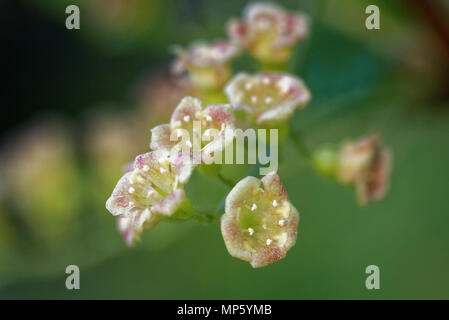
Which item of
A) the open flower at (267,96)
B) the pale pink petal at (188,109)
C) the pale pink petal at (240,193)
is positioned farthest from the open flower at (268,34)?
the pale pink petal at (240,193)

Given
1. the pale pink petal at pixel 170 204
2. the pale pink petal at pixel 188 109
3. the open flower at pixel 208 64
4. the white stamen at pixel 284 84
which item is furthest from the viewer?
the open flower at pixel 208 64

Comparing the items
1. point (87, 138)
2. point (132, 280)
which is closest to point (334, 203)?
point (132, 280)

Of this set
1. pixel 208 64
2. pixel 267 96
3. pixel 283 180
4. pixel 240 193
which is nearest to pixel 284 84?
pixel 267 96

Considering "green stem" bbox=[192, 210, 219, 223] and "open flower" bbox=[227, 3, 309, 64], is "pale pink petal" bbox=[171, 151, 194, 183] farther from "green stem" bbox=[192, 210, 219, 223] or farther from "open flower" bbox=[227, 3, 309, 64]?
"open flower" bbox=[227, 3, 309, 64]

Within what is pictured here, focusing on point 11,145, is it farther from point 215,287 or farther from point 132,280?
point 215,287

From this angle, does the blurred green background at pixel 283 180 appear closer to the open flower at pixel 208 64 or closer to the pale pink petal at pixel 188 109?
the open flower at pixel 208 64

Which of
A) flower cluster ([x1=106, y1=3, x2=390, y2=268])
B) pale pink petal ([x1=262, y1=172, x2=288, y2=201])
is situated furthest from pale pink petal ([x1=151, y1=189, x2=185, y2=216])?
pale pink petal ([x1=262, y1=172, x2=288, y2=201])
